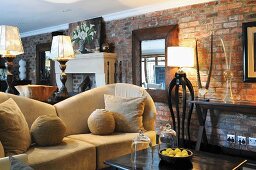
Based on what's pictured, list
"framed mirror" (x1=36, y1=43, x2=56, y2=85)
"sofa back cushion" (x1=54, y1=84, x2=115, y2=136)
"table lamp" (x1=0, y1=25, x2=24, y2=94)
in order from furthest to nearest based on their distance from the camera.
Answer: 1. "framed mirror" (x1=36, y1=43, x2=56, y2=85)
2. "sofa back cushion" (x1=54, y1=84, x2=115, y2=136)
3. "table lamp" (x1=0, y1=25, x2=24, y2=94)

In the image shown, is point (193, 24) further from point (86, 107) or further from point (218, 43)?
point (86, 107)

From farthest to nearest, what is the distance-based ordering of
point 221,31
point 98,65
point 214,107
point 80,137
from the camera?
1. point 98,65
2. point 221,31
3. point 214,107
4. point 80,137

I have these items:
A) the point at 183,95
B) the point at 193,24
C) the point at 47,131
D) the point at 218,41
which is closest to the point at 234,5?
the point at 218,41

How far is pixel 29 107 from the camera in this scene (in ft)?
9.70

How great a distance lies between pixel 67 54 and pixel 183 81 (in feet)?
5.67

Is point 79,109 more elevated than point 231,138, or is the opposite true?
point 79,109

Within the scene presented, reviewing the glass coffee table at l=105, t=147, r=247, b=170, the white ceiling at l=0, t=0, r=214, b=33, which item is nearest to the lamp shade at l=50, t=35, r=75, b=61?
the white ceiling at l=0, t=0, r=214, b=33

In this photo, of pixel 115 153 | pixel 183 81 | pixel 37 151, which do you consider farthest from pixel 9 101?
pixel 183 81

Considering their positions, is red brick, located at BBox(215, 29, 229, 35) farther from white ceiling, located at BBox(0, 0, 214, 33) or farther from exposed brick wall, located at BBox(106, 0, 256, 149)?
white ceiling, located at BBox(0, 0, 214, 33)

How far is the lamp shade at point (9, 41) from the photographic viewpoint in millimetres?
2793

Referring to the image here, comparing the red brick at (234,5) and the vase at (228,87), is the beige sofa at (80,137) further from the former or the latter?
the red brick at (234,5)

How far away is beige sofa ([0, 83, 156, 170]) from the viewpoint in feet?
8.05

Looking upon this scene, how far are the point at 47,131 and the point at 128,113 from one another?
103cm

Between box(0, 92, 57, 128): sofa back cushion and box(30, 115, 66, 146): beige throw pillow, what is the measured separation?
23cm
